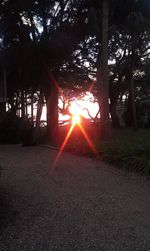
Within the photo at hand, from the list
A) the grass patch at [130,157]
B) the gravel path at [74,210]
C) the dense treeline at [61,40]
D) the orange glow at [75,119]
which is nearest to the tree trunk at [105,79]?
the dense treeline at [61,40]

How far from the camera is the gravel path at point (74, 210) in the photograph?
4.65 m

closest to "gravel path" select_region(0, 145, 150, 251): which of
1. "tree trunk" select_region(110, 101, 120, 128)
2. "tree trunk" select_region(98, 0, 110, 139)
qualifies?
"tree trunk" select_region(98, 0, 110, 139)

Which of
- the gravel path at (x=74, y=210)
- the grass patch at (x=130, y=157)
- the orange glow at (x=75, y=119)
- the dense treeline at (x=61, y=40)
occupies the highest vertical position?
the dense treeline at (x=61, y=40)

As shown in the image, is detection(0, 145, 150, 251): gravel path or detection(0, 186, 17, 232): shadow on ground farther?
detection(0, 186, 17, 232): shadow on ground

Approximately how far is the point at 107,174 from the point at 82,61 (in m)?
12.9

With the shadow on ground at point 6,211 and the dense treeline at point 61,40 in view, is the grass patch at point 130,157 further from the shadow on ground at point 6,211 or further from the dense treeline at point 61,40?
the dense treeline at point 61,40

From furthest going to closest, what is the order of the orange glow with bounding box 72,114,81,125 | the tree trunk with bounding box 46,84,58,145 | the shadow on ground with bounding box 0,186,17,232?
the orange glow with bounding box 72,114,81,125
the tree trunk with bounding box 46,84,58,145
the shadow on ground with bounding box 0,186,17,232

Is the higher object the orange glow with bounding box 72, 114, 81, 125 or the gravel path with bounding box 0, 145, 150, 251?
the orange glow with bounding box 72, 114, 81, 125

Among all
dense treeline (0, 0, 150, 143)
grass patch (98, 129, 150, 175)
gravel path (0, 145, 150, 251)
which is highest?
dense treeline (0, 0, 150, 143)

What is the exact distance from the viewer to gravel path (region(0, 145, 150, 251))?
4.65 meters

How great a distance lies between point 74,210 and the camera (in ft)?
19.9

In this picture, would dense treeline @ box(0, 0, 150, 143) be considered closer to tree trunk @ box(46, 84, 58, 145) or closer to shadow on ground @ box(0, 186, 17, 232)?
tree trunk @ box(46, 84, 58, 145)

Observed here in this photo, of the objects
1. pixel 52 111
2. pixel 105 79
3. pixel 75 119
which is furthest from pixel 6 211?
pixel 75 119

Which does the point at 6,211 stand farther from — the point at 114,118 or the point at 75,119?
the point at 114,118
